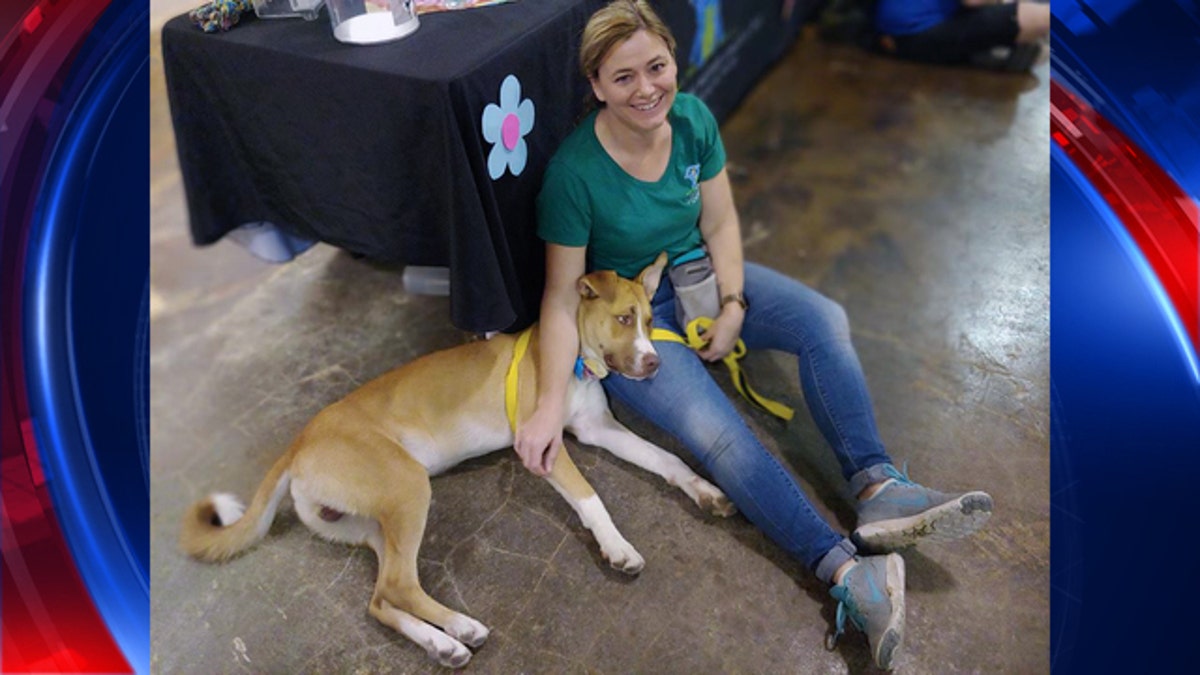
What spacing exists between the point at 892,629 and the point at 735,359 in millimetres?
968

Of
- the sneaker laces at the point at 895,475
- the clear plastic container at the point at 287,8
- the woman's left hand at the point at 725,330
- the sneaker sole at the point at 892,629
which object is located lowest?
the sneaker sole at the point at 892,629

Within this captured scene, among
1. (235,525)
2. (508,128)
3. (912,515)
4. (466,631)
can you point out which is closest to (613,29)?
(508,128)

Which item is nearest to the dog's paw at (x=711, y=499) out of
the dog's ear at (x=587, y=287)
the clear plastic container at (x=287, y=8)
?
the dog's ear at (x=587, y=287)

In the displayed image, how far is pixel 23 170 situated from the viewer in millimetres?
1629

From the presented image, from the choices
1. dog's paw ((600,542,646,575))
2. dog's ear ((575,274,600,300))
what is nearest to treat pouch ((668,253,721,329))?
dog's ear ((575,274,600,300))

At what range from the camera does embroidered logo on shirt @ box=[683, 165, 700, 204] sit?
7.45ft

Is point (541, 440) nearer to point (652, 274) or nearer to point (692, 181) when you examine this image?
point (652, 274)

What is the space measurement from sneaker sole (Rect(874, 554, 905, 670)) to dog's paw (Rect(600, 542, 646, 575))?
0.59 meters

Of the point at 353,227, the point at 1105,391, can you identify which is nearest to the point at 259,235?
the point at 353,227

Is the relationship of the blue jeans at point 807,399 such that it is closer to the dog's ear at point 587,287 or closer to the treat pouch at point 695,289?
the treat pouch at point 695,289

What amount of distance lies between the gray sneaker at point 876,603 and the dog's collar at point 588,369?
81 cm

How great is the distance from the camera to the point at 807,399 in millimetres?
2293

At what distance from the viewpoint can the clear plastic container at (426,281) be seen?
312 centimetres

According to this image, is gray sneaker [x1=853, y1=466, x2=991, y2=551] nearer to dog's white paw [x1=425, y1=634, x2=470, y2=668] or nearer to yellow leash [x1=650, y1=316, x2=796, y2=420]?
yellow leash [x1=650, y1=316, x2=796, y2=420]
